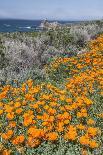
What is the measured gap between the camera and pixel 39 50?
13500mm

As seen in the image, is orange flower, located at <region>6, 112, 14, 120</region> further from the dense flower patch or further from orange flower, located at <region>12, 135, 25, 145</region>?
orange flower, located at <region>12, 135, 25, 145</region>

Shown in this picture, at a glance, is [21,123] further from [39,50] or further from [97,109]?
[39,50]

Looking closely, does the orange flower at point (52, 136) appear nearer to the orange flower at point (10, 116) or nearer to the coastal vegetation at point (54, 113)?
the coastal vegetation at point (54, 113)

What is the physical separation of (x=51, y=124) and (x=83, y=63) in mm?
4903

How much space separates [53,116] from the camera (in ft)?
20.0

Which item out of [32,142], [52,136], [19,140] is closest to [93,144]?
[52,136]

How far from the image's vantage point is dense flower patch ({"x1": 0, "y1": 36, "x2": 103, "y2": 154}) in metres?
5.49

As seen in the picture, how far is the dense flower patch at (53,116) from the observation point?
5492 mm

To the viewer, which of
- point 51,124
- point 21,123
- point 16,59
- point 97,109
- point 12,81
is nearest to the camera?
point 51,124

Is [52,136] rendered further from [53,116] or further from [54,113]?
[54,113]

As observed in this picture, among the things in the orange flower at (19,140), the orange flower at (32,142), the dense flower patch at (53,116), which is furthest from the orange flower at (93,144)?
the orange flower at (19,140)

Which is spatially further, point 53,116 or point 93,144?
point 53,116

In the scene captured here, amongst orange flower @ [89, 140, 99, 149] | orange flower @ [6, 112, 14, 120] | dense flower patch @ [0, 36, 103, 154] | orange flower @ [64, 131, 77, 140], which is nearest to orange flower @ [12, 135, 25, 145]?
dense flower patch @ [0, 36, 103, 154]

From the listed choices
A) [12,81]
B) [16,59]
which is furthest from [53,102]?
[16,59]
